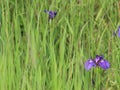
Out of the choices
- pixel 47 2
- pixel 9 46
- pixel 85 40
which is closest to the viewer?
pixel 9 46

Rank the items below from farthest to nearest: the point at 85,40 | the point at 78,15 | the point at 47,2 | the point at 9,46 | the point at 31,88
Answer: the point at 47,2 < the point at 78,15 < the point at 85,40 < the point at 9,46 < the point at 31,88

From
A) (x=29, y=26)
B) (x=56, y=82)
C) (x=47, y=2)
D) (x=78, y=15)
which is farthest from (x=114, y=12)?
(x=56, y=82)

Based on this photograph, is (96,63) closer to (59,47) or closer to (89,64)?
(89,64)

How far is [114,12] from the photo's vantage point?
2.54 metres

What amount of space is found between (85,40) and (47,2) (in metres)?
0.50

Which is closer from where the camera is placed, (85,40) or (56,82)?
(56,82)

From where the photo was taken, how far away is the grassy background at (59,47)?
186 centimetres

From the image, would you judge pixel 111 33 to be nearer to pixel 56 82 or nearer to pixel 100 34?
pixel 100 34

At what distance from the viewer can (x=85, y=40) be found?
2271 millimetres

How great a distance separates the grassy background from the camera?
6.11ft

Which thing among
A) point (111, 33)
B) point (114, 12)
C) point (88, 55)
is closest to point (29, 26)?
point (88, 55)

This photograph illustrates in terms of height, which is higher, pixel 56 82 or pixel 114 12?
pixel 114 12

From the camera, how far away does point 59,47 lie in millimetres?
2252

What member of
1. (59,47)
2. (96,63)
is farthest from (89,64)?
(59,47)
